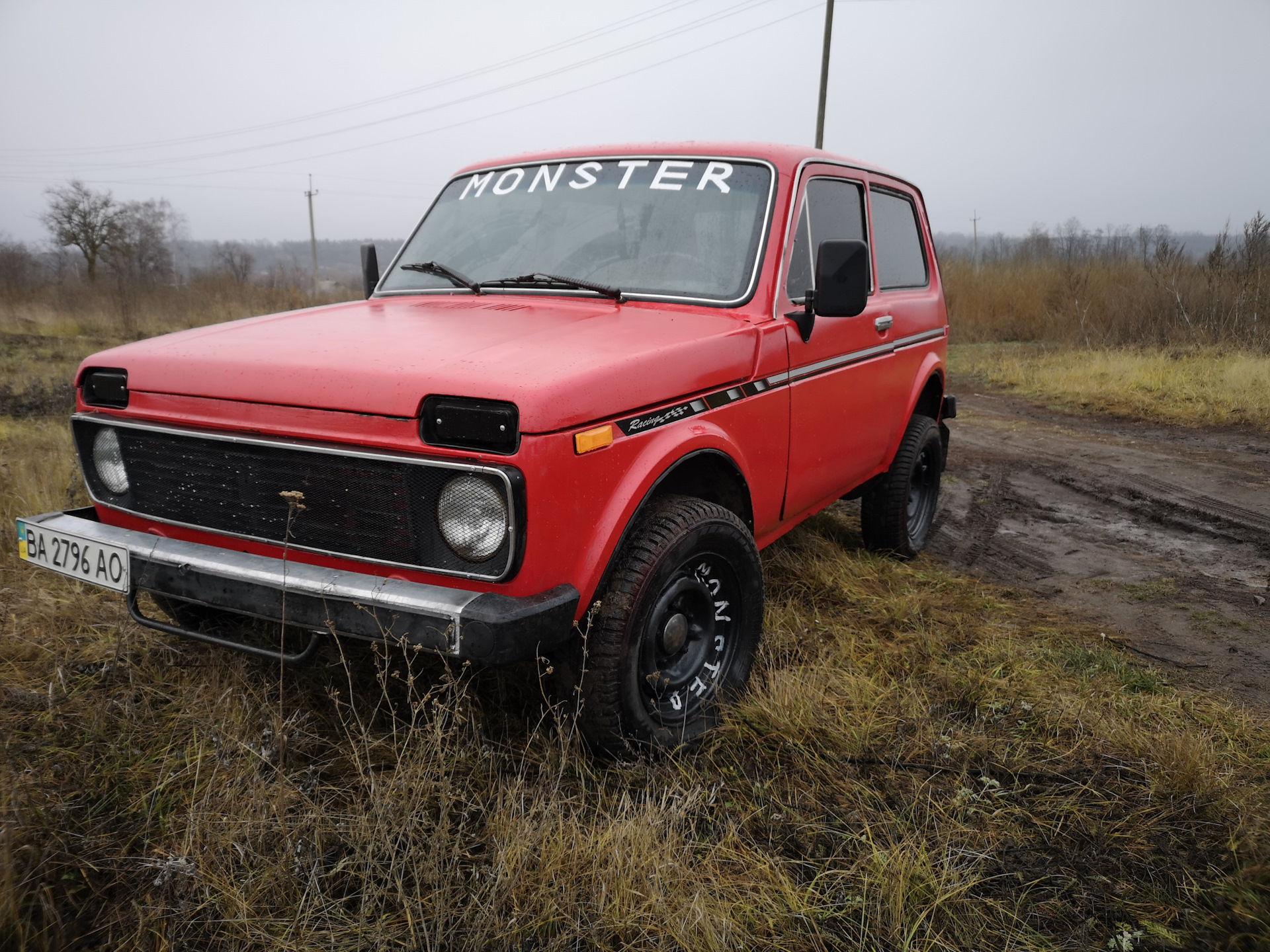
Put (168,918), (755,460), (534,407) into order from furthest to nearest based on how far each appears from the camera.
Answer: (755,460) < (534,407) < (168,918)

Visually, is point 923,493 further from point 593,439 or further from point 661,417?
point 593,439

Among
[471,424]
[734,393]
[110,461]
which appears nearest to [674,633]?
[734,393]

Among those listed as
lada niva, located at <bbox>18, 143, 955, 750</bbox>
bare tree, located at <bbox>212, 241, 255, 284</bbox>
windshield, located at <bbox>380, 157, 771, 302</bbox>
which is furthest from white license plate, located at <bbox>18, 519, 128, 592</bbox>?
bare tree, located at <bbox>212, 241, 255, 284</bbox>

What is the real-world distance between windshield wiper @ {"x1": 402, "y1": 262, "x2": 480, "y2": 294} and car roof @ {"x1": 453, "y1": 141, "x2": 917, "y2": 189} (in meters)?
0.64

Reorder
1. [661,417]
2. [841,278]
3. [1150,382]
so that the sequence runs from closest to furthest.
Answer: [661,417]
[841,278]
[1150,382]

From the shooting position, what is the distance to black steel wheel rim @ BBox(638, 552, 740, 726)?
8.24 feet

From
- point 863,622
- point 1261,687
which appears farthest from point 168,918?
point 1261,687

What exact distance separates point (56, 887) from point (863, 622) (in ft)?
9.73

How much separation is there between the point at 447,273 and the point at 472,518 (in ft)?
5.29

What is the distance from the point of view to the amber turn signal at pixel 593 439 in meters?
2.13

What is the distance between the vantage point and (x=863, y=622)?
3.70 m

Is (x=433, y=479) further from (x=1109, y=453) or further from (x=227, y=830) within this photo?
(x=1109, y=453)

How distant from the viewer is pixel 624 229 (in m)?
3.23

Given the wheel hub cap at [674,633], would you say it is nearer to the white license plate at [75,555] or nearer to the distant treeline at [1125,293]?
the white license plate at [75,555]
